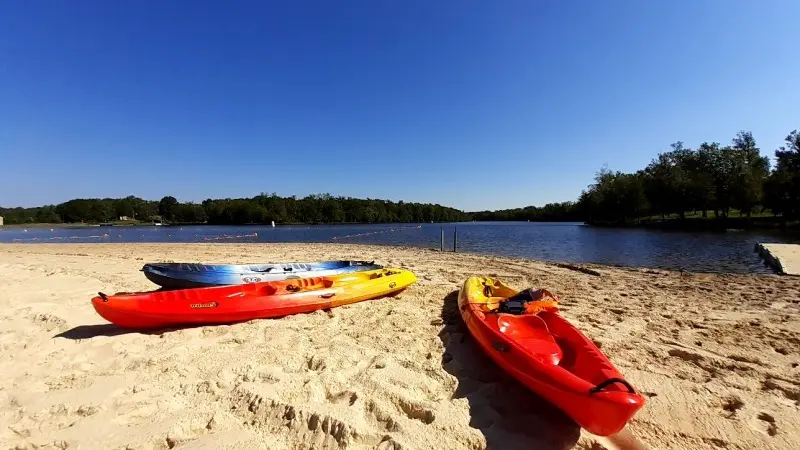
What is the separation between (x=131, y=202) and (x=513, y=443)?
563ft

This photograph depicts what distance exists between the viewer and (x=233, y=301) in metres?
5.73

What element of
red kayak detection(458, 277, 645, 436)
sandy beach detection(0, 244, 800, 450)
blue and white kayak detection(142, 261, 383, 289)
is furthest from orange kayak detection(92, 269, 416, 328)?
red kayak detection(458, 277, 645, 436)

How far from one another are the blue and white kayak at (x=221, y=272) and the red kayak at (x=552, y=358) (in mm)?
4084

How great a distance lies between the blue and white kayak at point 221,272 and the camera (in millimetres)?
6910

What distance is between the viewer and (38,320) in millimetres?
5691

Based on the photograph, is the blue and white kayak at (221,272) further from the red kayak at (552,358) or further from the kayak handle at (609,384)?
the kayak handle at (609,384)

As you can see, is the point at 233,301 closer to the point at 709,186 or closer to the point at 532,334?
the point at 532,334

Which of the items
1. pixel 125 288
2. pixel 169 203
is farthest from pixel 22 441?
pixel 169 203

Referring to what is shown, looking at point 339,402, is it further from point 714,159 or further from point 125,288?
point 714,159

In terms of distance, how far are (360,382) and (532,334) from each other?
86.6 inches

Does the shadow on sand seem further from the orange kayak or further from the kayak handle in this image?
the orange kayak

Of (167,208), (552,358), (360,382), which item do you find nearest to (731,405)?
(552,358)

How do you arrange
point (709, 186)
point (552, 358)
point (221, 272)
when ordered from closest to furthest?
1. point (552, 358)
2. point (221, 272)
3. point (709, 186)

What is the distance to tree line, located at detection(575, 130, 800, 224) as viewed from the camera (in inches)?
1855
